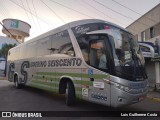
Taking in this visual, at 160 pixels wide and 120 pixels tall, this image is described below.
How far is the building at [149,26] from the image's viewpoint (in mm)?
18125

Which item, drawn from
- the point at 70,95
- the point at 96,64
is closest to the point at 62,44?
the point at 70,95

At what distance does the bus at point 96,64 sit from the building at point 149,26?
37.1ft

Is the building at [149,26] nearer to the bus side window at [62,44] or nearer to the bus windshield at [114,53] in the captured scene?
the bus side window at [62,44]

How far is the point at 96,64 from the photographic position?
689 cm

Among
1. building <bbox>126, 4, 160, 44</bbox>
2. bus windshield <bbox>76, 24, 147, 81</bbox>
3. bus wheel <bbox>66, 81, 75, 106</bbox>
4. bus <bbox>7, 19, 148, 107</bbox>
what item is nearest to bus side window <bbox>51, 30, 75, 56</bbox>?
bus <bbox>7, 19, 148, 107</bbox>

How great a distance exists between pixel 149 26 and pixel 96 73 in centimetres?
1472

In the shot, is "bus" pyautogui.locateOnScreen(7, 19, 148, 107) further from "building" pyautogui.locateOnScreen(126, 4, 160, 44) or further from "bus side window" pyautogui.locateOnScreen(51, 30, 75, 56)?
"building" pyautogui.locateOnScreen(126, 4, 160, 44)

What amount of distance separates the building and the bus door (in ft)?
39.6

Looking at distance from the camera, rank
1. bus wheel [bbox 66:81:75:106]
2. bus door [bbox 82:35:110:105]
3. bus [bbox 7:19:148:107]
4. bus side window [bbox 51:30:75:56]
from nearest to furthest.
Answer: bus [bbox 7:19:148:107] < bus door [bbox 82:35:110:105] < bus wheel [bbox 66:81:75:106] < bus side window [bbox 51:30:75:56]

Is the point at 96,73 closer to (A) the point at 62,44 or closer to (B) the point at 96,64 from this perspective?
(B) the point at 96,64

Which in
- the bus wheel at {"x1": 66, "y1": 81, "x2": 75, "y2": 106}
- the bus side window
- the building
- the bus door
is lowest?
the bus wheel at {"x1": 66, "y1": 81, "x2": 75, "y2": 106}

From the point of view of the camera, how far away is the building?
18125 mm

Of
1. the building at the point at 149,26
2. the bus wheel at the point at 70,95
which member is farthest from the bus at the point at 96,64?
the building at the point at 149,26

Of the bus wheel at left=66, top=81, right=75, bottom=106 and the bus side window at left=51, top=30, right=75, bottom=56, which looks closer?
the bus wheel at left=66, top=81, right=75, bottom=106
